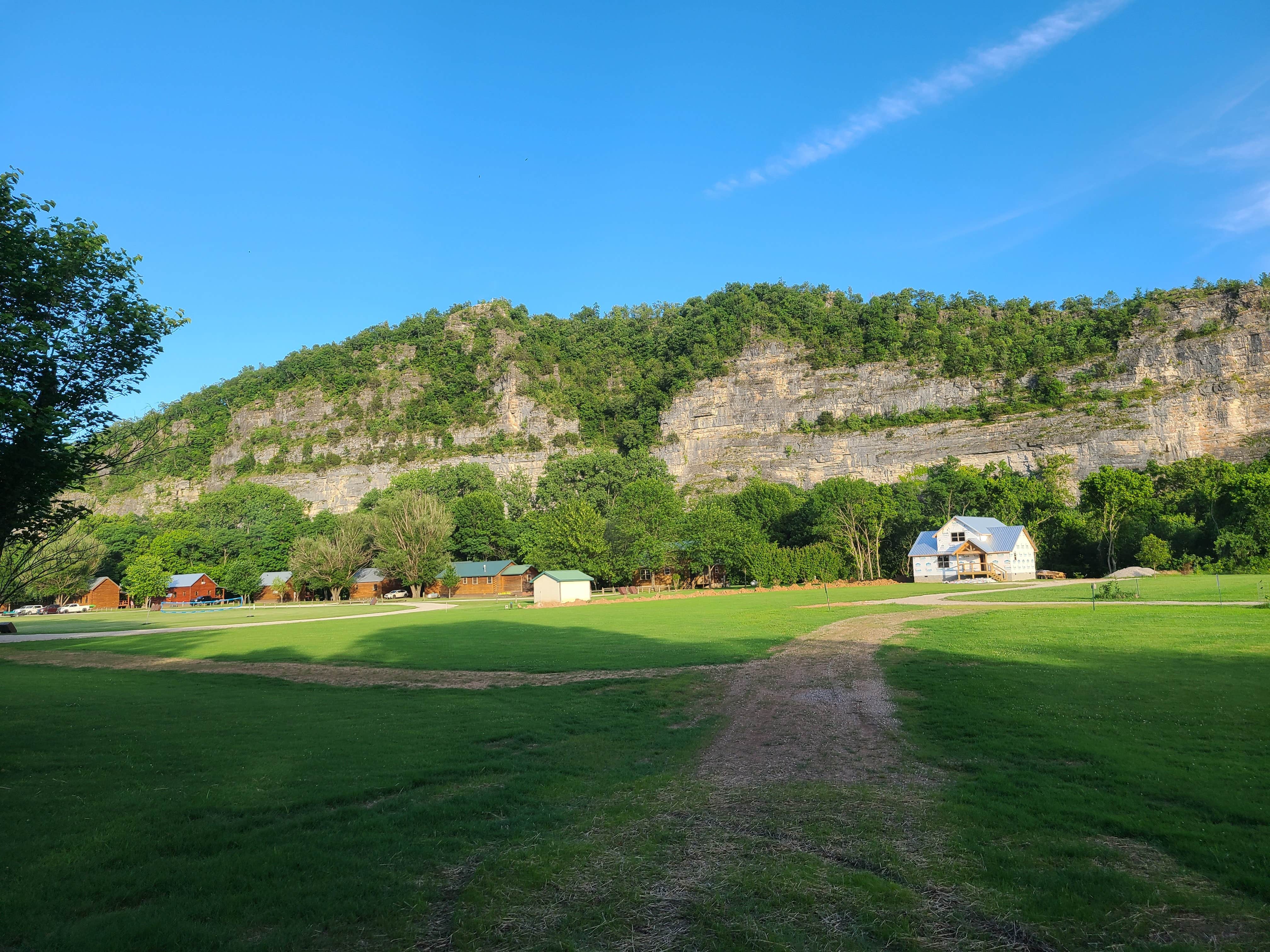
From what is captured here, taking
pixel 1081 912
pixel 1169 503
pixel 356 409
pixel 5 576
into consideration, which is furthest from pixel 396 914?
pixel 356 409

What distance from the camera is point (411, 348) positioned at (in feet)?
529

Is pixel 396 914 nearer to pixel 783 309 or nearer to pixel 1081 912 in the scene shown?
pixel 1081 912

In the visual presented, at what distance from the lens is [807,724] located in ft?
39.6

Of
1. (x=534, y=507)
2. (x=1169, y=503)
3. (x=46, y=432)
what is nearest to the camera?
(x=46, y=432)

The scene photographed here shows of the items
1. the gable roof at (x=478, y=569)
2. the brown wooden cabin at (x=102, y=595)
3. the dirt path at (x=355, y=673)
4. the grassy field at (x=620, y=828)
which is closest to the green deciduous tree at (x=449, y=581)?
the gable roof at (x=478, y=569)

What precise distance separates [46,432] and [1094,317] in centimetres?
14815

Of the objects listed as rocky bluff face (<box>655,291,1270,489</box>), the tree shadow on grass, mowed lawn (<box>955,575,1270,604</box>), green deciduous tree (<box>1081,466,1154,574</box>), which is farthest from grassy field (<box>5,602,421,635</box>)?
green deciduous tree (<box>1081,466,1154,574</box>)

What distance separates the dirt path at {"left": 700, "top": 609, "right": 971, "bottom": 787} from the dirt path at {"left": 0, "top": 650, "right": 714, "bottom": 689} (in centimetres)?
288

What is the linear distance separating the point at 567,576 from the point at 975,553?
45512 mm

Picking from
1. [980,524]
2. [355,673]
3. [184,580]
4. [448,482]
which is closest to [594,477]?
[448,482]

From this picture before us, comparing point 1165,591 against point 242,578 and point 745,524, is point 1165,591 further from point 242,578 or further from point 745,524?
point 242,578

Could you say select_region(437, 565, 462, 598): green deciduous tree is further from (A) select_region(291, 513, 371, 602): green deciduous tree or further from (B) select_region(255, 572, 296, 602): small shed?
(B) select_region(255, 572, 296, 602): small shed

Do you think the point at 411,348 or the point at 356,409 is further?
the point at 411,348

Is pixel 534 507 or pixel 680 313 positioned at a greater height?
pixel 680 313
